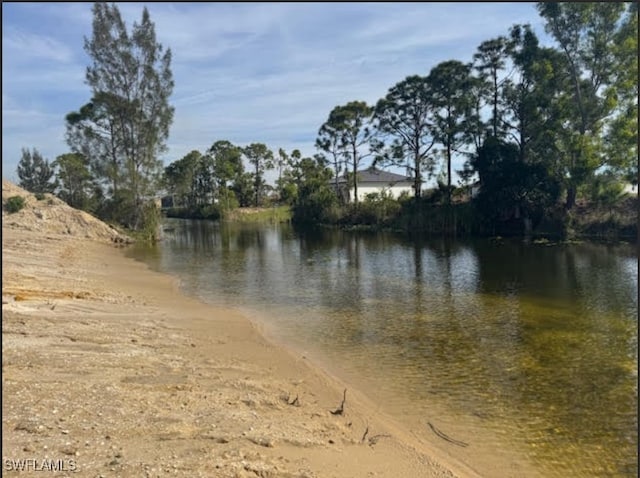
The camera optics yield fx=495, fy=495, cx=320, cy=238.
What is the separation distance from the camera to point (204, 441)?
4.71 metres

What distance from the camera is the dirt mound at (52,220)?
99.0ft

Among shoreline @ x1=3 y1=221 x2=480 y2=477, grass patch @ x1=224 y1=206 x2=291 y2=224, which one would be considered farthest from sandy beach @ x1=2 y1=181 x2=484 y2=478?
grass patch @ x1=224 y1=206 x2=291 y2=224

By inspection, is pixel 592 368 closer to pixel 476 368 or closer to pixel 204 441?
pixel 476 368

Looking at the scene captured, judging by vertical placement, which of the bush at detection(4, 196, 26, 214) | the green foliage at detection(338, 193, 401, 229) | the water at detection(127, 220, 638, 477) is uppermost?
the bush at detection(4, 196, 26, 214)

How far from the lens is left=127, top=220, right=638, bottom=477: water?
244 inches

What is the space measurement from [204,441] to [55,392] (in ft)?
6.59

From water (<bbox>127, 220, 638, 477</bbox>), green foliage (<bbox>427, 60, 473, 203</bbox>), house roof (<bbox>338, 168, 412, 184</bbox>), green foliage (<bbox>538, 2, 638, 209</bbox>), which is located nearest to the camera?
water (<bbox>127, 220, 638, 477</bbox>)

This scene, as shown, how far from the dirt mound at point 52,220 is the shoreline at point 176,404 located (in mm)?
21877

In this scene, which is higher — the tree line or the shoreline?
the tree line

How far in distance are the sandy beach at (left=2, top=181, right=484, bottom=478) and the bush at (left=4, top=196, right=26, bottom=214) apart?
71.6ft

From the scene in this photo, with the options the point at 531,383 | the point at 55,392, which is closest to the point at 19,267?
the point at 55,392

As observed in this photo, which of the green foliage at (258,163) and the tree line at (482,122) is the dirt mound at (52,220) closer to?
the tree line at (482,122)

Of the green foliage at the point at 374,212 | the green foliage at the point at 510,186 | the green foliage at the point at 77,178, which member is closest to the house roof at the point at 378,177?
the green foliage at the point at 374,212

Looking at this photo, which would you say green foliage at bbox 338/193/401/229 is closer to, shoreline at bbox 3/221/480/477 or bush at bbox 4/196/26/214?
bush at bbox 4/196/26/214
